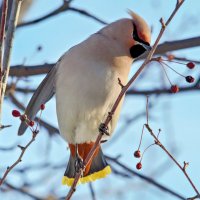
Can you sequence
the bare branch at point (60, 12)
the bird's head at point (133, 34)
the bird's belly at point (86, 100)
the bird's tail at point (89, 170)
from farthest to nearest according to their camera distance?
the bare branch at point (60, 12) < the bird's tail at point (89, 170) < the bird's head at point (133, 34) < the bird's belly at point (86, 100)

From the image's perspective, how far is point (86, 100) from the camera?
317cm

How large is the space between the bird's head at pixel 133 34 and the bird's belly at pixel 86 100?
0.89 ft

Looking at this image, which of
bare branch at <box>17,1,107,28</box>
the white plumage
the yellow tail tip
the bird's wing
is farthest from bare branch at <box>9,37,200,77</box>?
the yellow tail tip

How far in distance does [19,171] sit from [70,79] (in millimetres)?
1559

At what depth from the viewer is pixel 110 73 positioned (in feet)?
10.5

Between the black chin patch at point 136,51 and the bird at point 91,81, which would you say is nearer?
the bird at point 91,81

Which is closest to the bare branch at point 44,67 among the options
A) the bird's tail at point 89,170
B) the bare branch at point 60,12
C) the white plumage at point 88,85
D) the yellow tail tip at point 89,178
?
the white plumage at point 88,85

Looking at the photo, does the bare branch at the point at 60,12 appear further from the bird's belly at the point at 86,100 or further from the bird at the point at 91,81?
the bird's belly at the point at 86,100

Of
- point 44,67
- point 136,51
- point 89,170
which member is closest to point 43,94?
point 44,67

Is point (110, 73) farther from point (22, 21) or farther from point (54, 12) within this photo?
point (22, 21)

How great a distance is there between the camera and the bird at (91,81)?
3.17 meters

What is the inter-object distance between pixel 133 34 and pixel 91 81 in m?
0.49

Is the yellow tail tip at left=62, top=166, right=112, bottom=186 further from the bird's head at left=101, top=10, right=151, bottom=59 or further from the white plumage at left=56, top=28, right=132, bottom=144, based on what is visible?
the bird's head at left=101, top=10, right=151, bottom=59

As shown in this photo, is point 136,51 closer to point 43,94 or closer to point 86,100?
point 86,100
